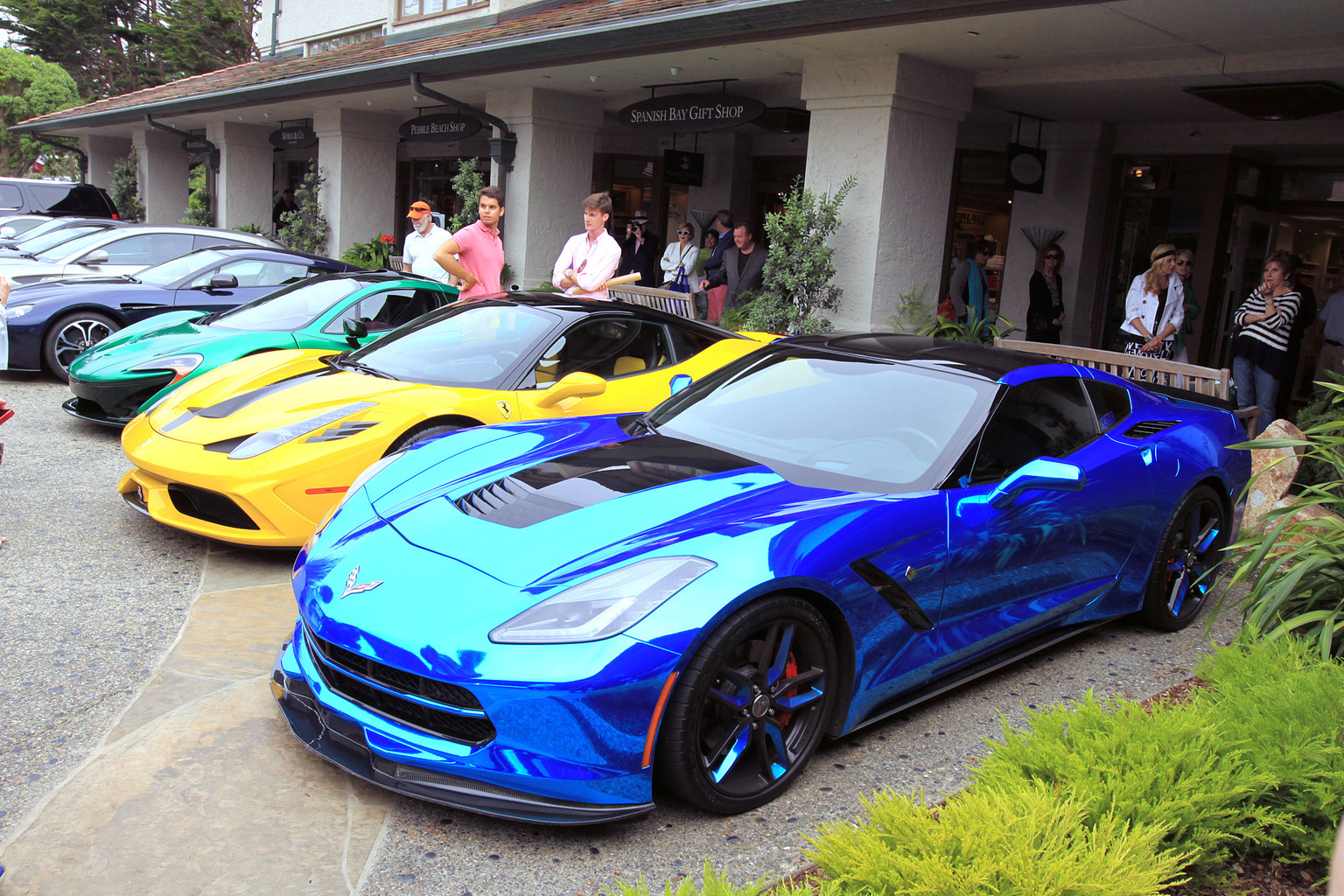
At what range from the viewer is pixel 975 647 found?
3494mm

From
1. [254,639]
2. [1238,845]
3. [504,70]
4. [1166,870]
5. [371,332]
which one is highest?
[504,70]

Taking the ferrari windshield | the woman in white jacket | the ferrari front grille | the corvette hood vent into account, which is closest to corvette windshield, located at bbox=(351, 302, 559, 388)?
the ferrari front grille

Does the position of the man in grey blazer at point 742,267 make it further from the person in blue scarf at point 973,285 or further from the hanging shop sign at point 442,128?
the hanging shop sign at point 442,128

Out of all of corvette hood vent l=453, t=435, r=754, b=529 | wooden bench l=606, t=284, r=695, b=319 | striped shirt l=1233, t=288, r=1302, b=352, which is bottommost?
corvette hood vent l=453, t=435, r=754, b=529

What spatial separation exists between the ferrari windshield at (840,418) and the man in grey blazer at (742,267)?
639cm

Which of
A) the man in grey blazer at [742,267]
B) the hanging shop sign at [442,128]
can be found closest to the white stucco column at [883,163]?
the man in grey blazer at [742,267]

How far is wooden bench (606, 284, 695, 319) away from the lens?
9398 mm

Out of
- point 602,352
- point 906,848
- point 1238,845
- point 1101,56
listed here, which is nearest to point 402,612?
point 906,848

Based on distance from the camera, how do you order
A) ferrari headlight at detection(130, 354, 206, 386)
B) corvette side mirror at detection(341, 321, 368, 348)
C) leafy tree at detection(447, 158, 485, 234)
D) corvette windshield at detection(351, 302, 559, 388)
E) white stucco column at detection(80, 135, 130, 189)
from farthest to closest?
white stucco column at detection(80, 135, 130, 189) < leafy tree at detection(447, 158, 485, 234) < corvette side mirror at detection(341, 321, 368, 348) < ferrari headlight at detection(130, 354, 206, 386) < corvette windshield at detection(351, 302, 559, 388)

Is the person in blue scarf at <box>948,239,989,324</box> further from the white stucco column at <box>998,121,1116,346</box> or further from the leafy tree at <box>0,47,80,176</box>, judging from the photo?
the leafy tree at <box>0,47,80,176</box>

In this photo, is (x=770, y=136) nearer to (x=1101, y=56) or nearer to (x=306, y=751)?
(x=1101, y=56)

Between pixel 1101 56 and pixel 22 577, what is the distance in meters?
8.60

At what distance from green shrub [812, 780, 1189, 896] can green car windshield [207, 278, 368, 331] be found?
6.29 m

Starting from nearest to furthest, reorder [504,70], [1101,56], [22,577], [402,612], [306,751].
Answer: [402,612], [306,751], [22,577], [1101,56], [504,70]
